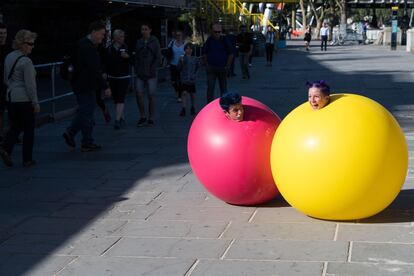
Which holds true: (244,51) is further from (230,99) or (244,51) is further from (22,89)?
(230,99)

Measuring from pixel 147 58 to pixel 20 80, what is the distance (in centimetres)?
383

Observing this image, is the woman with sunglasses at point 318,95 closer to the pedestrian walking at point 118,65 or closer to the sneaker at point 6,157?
the sneaker at point 6,157

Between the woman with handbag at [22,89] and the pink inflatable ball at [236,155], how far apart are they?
302 cm

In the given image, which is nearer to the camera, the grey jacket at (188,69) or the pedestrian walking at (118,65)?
the pedestrian walking at (118,65)

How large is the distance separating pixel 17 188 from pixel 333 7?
74861mm

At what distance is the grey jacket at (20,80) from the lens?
9742 millimetres

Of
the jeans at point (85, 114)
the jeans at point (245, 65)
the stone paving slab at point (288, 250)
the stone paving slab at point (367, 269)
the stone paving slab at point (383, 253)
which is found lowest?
the jeans at point (245, 65)

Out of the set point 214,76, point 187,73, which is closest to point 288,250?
point 214,76

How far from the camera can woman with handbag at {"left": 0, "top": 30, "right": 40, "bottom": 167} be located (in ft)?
32.0

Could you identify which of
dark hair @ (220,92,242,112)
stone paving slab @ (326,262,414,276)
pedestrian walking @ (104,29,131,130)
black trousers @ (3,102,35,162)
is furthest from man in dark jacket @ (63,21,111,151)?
stone paving slab @ (326,262,414,276)

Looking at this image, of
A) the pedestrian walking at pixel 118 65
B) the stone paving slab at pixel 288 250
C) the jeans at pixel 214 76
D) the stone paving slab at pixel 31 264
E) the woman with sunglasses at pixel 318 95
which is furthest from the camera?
the jeans at pixel 214 76

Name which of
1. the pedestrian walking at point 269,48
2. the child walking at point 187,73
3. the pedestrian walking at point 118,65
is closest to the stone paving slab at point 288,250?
the pedestrian walking at point 118,65

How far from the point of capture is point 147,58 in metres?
13.4

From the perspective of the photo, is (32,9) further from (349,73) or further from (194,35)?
(194,35)
